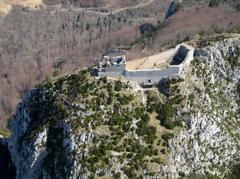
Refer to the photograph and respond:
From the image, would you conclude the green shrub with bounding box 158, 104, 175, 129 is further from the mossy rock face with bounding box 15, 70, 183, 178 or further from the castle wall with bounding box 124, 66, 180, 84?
the castle wall with bounding box 124, 66, 180, 84

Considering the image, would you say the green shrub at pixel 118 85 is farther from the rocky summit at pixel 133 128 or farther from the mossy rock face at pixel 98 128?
the rocky summit at pixel 133 128

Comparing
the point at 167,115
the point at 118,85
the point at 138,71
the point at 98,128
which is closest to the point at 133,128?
the point at 98,128

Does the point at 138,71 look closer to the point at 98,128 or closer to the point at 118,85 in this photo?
the point at 118,85

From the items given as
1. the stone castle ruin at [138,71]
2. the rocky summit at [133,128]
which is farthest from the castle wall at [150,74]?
the rocky summit at [133,128]

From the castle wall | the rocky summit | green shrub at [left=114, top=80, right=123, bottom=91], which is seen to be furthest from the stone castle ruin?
green shrub at [left=114, top=80, right=123, bottom=91]

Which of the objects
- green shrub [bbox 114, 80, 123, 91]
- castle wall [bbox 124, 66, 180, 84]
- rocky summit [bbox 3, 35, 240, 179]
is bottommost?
rocky summit [bbox 3, 35, 240, 179]

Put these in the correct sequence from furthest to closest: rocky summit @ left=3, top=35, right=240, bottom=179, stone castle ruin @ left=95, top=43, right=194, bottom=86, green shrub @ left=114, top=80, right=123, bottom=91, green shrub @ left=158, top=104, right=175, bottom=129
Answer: stone castle ruin @ left=95, top=43, right=194, bottom=86 → green shrub @ left=114, top=80, right=123, bottom=91 → green shrub @ left=158, top=104, right=175, bottom=129 → rocky summit @ left=3, top=35, right=240, bottom=179

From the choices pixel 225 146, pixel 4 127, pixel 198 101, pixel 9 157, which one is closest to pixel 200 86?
pixel 198 101

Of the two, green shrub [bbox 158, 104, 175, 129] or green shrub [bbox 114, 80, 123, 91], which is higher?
green shrub [bbox 114, 80, 123, 91]

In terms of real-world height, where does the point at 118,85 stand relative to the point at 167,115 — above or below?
above
